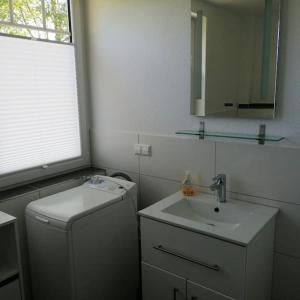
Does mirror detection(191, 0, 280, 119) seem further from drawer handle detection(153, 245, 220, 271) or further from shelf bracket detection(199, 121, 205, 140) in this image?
drawer handle detection(153, 245, 220, 271)

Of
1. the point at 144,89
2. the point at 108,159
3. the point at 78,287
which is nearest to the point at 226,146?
the point at 144,89

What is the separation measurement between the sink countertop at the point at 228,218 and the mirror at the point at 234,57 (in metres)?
0.52

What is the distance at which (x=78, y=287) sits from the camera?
6.02ft

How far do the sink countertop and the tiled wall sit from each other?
84 mm

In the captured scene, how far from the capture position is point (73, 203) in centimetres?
195

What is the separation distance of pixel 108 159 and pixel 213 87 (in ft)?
3.48

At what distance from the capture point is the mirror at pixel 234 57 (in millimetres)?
1706

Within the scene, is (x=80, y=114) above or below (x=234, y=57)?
below

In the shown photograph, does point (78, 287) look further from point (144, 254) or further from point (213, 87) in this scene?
point (213, 87)

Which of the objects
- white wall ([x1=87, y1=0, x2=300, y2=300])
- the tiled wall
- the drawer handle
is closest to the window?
white wall ([x1=87, y1=0, x2=300, y2=300])

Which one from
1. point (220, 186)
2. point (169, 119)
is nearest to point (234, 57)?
point (169, 119)

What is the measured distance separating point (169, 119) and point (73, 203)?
0.83 metres

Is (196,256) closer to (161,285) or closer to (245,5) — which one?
(161,285)

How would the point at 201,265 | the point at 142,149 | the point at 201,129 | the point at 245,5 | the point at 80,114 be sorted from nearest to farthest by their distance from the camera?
the point at 201,265, the point at 245,5, the point at 201,129, the point at 142,149, the point at 80,114
